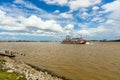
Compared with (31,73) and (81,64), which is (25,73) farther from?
(81,64)

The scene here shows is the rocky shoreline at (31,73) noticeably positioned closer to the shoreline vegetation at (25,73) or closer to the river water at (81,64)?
the shoreline vegetation at (25,73)

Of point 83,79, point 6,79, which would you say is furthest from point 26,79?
point 83,79

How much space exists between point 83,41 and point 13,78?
17720 cm

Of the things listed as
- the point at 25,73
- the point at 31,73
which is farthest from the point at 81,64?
the point at 25,73

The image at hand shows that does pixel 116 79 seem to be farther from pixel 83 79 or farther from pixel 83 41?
pixel 83 41

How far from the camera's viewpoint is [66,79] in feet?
81.8

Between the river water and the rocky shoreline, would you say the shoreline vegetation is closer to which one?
the rocky shoreline

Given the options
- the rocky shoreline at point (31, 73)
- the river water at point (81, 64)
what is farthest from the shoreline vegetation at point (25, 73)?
the river water at point (81, 64)

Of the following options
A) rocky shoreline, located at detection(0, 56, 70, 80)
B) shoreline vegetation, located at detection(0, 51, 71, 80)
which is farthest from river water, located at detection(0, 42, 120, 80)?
shoreline vegetation, located at detection(0, 51, 71, 80)

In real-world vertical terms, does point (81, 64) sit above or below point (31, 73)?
below

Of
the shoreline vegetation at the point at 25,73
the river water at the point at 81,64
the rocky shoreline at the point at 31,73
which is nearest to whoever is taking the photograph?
the shoreline vegetation at the point at 25,73

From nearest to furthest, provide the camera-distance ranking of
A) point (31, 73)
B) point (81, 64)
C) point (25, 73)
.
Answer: point (25, 73)
point (31, 73)
point (81, 64)

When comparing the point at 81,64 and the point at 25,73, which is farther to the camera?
the point at 81,64

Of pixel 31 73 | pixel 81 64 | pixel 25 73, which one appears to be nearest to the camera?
pixel 25 73
